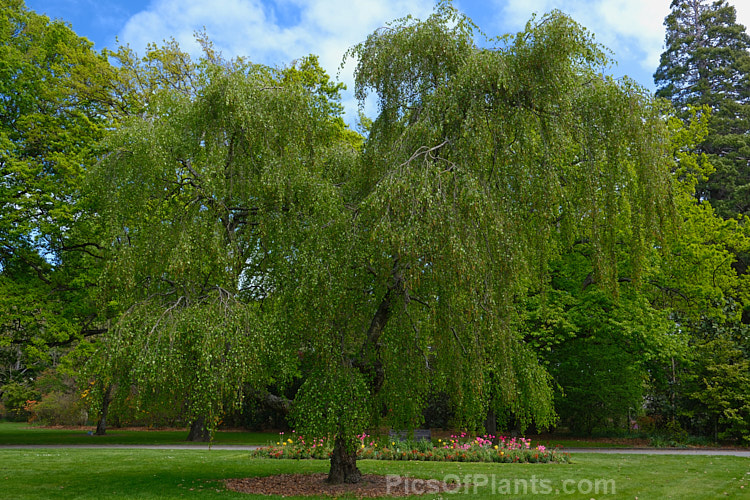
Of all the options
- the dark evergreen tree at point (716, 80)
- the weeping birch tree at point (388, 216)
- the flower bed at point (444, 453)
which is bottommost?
the flower bed at point (444, 453)

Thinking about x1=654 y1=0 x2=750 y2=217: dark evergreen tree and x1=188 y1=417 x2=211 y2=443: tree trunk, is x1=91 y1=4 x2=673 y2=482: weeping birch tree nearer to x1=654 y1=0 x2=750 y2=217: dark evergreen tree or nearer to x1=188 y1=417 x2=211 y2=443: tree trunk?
x1=188 y1=417 x2=211 y2=443: tree trunk

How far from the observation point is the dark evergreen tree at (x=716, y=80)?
94.8 ft

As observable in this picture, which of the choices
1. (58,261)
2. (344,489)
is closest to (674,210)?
(344,489)

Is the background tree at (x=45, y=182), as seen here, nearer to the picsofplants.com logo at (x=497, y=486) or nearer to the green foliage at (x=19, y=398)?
the picsofplants.com logo at (x=497, y=486)

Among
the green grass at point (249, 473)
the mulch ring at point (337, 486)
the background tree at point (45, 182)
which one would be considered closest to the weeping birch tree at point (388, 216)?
the mulch ring at point (337, 486)

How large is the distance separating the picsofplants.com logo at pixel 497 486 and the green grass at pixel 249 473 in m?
0.07

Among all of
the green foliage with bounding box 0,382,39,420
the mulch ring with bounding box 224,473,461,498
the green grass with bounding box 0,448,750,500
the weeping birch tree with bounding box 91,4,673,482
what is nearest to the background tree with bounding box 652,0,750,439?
the green grass with bounding box 0,448,750,500

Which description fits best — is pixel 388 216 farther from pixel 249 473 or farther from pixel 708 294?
pixel 708 294

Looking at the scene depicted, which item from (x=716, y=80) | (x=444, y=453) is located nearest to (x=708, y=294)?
(x=444, y=453)

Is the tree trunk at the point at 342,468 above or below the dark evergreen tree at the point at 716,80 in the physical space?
below

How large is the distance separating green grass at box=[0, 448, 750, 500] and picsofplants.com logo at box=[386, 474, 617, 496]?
72 millimetres

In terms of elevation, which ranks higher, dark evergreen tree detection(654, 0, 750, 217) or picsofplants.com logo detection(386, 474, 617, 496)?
dark evergreen tree detection(654, 0, 750, 217)

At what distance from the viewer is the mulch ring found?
8.31 metres

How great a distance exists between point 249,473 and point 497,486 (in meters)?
4.81
